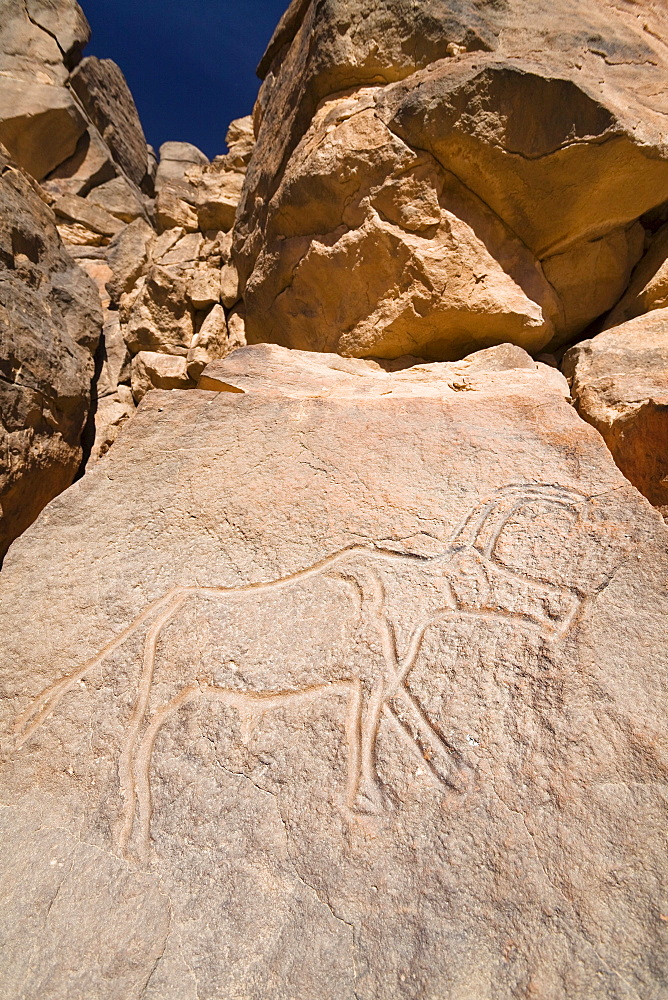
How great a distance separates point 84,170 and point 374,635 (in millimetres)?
7331

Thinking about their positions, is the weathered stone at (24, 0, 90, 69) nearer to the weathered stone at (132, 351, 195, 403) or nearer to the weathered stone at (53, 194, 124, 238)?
the weathered stone at (53, 194, 124, 238)

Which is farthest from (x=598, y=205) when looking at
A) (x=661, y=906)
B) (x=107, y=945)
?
(x=107, y=945)

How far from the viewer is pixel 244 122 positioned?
16.9ft

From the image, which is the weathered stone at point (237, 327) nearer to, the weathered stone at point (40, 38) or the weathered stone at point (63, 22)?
the weathered stone at point (40, 38)

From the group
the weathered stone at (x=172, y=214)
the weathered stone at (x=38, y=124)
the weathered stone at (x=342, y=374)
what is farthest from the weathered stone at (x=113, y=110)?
the weathered stone at (x=342, y=374)

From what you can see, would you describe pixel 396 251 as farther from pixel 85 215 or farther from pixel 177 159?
pixel 177 159

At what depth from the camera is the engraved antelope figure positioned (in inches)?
56.3

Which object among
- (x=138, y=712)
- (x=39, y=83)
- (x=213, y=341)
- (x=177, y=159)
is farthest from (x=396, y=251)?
(x=177, y=159)

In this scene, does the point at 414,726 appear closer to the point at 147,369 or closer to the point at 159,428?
the point at 159,428

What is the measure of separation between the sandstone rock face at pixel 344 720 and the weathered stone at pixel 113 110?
7.28 metres

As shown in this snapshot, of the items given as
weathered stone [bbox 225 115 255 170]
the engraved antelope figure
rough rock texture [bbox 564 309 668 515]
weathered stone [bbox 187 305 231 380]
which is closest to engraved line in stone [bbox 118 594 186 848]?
the engraved antelope figure

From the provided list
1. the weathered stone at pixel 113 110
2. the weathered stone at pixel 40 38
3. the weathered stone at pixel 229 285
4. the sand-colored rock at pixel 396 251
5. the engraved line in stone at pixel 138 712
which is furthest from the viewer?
the weathered stone at pixel 113 110

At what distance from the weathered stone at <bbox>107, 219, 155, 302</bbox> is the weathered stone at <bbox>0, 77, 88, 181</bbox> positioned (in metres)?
3.00

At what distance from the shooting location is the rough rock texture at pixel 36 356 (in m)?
2.16
